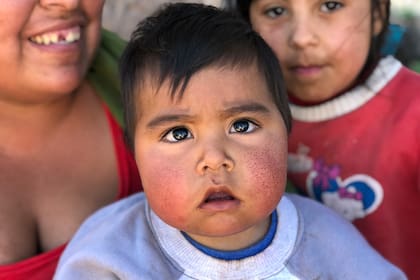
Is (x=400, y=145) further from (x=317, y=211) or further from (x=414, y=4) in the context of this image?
(x=414, y=4)

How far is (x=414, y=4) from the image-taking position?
3.28 metres

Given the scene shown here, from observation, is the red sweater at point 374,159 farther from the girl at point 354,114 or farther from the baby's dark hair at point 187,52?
the baby's dark hair at point 187,52

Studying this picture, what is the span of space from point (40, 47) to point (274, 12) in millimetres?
646

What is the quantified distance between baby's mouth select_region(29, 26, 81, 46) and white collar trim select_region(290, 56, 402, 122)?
2.30 feet

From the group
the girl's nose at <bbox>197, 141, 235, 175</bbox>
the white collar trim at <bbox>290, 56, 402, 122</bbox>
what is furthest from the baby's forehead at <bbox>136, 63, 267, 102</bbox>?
the white collar trim at <bbox>290, 56, 402, 122</bbox>

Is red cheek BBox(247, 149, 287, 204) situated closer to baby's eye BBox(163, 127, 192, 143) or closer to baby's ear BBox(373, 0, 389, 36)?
baby's eye BBox(163, 127, 192, 143)

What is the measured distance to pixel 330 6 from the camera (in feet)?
5.96

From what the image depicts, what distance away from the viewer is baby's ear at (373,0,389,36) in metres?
1.92

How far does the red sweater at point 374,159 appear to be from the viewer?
1.84 metres

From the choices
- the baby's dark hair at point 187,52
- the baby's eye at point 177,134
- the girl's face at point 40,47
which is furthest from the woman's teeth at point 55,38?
the baby's eye at point 177,134

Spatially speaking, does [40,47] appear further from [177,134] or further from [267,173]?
[267,173]

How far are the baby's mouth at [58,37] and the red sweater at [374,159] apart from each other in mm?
681

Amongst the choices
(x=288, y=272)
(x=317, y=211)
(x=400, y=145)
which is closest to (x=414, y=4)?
(x=400, y=145)

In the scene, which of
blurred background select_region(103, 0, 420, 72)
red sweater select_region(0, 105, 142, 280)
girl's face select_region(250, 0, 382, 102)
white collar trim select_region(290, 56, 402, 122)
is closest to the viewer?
red sweater select_region(0, 105, 142, 280)
